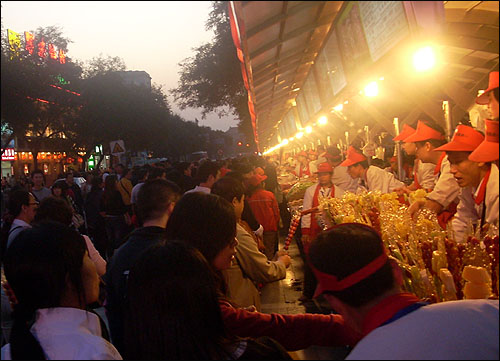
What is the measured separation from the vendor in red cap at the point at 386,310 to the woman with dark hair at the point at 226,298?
778 mm

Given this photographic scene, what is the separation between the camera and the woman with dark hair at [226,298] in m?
2.71

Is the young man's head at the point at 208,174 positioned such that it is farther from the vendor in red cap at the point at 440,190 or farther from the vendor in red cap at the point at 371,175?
the vendor in red cap at the point at 440,190

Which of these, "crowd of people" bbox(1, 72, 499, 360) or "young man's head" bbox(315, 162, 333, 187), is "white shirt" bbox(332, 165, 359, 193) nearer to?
"young man's head" bbox(315, 162, 333, 187)

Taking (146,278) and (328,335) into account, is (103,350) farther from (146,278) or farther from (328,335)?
(328,335)

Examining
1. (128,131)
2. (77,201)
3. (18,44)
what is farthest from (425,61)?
(128,131)

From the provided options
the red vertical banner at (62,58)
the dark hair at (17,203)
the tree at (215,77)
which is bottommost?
the dark hair at (17,203)

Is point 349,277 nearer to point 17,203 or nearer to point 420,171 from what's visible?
point 17,203

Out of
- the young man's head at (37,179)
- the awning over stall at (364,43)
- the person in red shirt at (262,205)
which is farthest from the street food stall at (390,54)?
the young man's head at (37,179)

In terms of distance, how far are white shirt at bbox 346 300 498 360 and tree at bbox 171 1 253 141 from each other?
70.1 ft

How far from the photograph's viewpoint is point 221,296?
2.85m

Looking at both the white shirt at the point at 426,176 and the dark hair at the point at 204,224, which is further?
the white shirt at the point at 426,176

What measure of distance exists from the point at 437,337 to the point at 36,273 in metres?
1.72

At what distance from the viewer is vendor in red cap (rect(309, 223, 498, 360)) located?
57.4 inches

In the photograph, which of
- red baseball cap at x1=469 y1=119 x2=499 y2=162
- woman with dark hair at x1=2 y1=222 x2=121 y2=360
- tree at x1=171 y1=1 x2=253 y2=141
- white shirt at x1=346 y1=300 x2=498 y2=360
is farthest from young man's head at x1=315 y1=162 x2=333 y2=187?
tree at x1=171 y1=1 x2=253 y2=141
